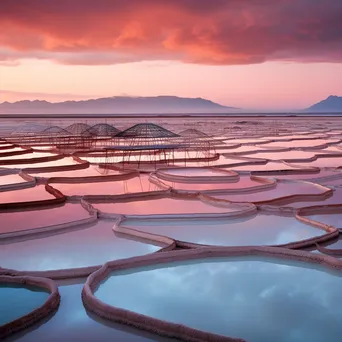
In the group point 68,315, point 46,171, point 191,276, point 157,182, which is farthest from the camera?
point 46,171

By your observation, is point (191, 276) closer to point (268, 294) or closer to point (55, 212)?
point (268, 294)

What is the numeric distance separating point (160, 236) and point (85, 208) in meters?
1.75

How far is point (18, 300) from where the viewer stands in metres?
3.15

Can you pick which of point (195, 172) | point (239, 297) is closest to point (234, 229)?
point (239, 297)

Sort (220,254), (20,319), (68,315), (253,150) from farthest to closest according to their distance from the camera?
1. (253,150)
2. (220,254)
3. (68,315)
4. (20,319)

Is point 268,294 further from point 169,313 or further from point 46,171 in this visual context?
point 46,171

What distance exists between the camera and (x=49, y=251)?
4.14 m

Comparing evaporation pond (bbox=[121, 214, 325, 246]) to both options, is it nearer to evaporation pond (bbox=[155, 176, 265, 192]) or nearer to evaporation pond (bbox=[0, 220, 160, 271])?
evaporation pond (bbox=[0, 220, 160, 271])

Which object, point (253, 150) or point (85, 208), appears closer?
point (85, 208)

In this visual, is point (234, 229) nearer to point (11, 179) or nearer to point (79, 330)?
point (79, 330)

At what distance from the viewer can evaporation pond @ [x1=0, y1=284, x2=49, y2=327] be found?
9.65 feet

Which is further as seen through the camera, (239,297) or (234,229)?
(234,229)

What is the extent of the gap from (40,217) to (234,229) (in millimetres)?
2207

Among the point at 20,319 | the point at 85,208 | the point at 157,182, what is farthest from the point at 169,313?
the point at 157,182
